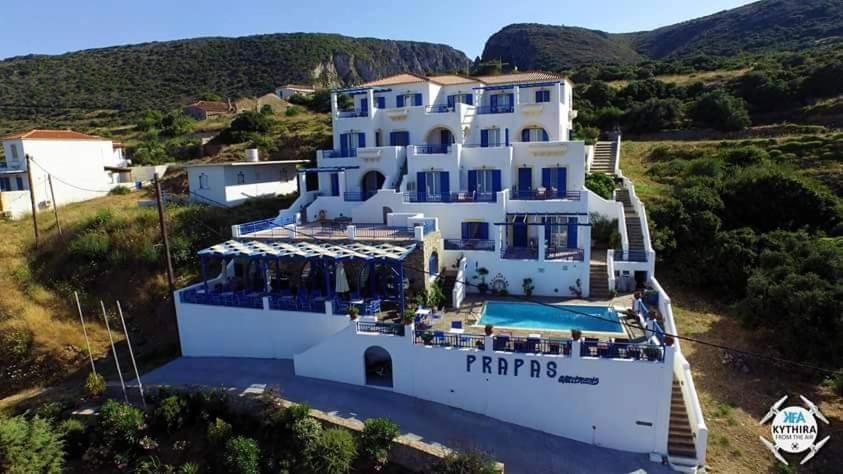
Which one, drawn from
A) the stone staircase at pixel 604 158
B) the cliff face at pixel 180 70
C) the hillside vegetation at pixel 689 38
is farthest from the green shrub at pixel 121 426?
the hillside vegetation at pixel 689 38

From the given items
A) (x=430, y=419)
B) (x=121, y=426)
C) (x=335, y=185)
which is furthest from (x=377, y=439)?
(x=335, y=185)

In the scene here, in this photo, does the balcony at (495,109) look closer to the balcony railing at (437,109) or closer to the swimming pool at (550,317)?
the balcony railing at (437,109)

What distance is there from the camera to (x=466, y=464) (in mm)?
12617

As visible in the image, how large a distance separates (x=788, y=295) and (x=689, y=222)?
28.2 feet

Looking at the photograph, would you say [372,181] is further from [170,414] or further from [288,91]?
[288,91]

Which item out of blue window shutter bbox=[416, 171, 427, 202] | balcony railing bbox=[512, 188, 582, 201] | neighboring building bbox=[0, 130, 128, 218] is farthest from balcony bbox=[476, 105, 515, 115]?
neighboring building bbox=[0, 130, 128, 218]

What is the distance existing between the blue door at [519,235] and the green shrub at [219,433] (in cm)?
1511

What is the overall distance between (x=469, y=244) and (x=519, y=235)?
2.84 meters

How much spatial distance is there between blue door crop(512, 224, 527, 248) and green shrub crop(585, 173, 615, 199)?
20.7 feet

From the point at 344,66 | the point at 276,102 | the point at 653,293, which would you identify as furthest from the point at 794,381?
the point at 344,66

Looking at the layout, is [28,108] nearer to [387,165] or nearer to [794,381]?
[387,165]

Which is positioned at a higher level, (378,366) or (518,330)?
(518,330)

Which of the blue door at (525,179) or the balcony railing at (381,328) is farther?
the blue door at (525,179)

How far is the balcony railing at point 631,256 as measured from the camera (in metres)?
21.3
